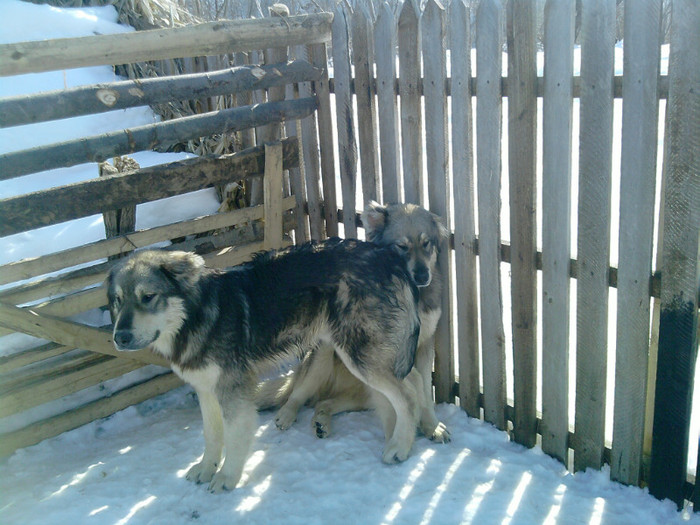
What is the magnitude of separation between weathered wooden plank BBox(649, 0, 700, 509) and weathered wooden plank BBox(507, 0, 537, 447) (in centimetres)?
85

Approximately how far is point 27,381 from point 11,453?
1.70 ft

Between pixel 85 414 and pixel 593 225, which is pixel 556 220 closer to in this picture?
pixel 593 225

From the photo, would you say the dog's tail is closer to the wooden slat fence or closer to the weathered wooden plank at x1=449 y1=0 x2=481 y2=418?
the wooden slat fence

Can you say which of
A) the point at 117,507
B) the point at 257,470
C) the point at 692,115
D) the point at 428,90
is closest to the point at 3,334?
the point at 117,507

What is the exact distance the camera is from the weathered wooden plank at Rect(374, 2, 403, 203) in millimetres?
4738

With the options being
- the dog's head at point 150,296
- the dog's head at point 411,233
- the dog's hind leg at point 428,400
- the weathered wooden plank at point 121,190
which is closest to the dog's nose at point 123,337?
the dog's head at point 150,296

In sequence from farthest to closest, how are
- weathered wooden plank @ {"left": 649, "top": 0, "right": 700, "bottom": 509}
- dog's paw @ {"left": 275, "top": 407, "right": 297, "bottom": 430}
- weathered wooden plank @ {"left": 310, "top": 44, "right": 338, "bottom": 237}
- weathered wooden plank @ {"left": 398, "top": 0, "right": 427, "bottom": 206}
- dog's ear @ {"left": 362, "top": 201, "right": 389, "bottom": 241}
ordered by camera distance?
weathered wooden plank @ {"left": 310, "top": 44, "right": 338, "bottom": 237}, dog's paw @ {"left": 275, "top": 407, "right": 297, "bottom": 430}, dog's ear @ {"left": 362, "top": 201, "right": 389, "bottom": 241}, weathered wooden plank @ {"left": 398, "top": 0, "right": 427, "bottom": 206}, weathered wooden plank @ {"left": 649, "top": 0, "right": 700, "bottom": 509}

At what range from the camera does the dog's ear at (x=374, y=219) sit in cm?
467

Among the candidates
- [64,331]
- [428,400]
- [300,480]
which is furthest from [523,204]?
[64,331]

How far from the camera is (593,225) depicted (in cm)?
374

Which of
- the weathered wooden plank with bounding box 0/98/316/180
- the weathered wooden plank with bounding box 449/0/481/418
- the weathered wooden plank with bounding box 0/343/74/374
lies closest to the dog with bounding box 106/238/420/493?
the weathered wooden plank with bounding box 449/0/481/418

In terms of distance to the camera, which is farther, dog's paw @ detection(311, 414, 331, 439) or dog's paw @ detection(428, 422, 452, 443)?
dog's paw @ detection(311, 414, 331, 439)

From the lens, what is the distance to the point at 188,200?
20.2 feet

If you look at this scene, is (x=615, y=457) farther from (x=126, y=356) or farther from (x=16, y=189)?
(x=16, y=189)
